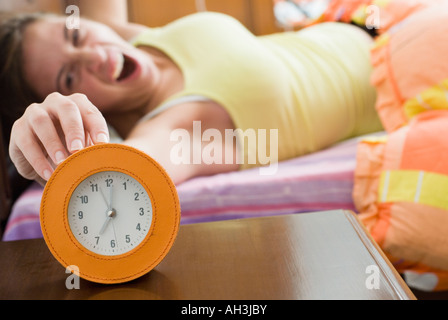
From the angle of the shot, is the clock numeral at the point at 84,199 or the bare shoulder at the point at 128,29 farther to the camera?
the bare shoulder at the point at 128,29

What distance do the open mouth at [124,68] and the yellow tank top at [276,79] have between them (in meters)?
0.06

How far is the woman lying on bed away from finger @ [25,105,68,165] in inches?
5.2

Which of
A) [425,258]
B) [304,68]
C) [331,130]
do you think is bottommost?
[425,258]

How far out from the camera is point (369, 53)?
47.3 inches

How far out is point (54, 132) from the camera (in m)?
0.66

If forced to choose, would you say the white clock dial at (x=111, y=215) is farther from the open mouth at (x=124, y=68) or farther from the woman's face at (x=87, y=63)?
the open mouth at (x=124, y=68)

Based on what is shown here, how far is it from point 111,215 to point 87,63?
1.50 feet

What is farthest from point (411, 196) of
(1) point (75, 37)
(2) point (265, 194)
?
(1) point (75, 37)

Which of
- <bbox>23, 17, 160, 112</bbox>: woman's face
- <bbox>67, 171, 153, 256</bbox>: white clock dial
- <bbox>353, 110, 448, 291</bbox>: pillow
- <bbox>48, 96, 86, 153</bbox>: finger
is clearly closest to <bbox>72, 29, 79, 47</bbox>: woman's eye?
<bbox>23, 17, 160, 112</bbox>: woman's face

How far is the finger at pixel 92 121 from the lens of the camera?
2.19ft

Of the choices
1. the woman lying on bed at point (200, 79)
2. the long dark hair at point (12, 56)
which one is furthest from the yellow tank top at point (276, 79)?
the long dark hair at point (12, 56)
